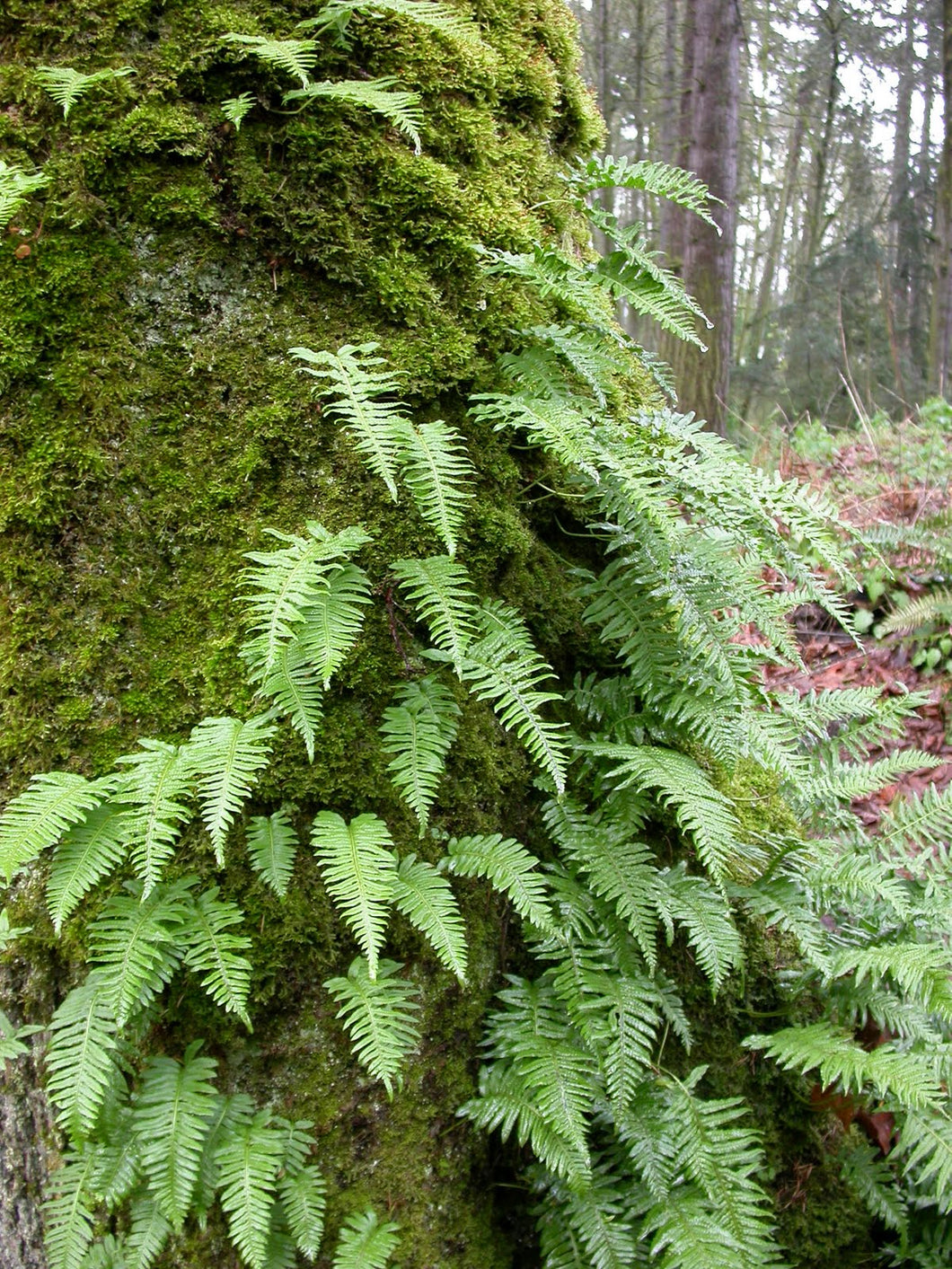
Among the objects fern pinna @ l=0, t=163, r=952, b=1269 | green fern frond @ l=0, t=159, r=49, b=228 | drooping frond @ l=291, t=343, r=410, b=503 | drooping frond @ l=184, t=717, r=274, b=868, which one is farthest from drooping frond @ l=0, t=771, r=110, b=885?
green fern frond @ l=0, t=159, r=49, b=228

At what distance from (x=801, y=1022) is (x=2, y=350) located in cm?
284

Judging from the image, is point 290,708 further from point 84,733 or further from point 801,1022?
point 801,1022

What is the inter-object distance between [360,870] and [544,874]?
2.07ft

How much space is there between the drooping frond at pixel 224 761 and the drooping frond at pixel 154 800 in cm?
4

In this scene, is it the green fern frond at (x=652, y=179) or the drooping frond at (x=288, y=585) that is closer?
the drooping frond at (x=288, y=585)

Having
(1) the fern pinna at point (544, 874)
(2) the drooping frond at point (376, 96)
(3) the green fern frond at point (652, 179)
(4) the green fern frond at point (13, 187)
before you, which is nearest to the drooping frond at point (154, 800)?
(1) the fern pinna at point (544, 874)

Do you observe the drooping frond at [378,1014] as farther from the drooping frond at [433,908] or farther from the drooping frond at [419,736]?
the drooping frond at [419,736]

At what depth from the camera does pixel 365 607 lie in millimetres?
2174

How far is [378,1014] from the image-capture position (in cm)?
180

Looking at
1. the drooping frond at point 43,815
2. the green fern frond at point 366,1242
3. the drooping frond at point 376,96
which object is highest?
the drooping frond at point 376,96

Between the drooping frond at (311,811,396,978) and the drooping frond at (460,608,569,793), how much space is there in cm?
40

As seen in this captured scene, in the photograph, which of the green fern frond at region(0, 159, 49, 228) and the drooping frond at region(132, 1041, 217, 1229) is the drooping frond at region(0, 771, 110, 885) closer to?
the drooping frond at region(132, 1041, 217, 1229)

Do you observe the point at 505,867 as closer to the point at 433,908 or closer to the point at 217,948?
the point at 433,908

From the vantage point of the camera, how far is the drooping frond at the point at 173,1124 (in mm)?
1658
